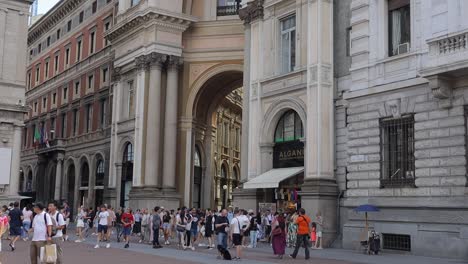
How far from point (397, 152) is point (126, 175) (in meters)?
A: 24.0

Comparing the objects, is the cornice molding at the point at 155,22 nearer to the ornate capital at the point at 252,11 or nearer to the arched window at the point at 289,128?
the ornate capital at the point at 252,11

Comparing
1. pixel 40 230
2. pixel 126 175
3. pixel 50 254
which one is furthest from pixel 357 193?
pixel 126 175

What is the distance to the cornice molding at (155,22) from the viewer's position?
39.2m

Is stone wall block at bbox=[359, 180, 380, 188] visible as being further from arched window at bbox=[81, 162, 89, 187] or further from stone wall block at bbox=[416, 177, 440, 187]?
arched window at bbox=[81, 162, 89, 187]

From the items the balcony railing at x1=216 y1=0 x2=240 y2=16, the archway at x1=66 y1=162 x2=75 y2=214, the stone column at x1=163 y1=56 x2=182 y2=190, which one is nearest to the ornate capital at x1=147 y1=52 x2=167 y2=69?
the stone column at x1=163 y1=56 x2=182 y2=190

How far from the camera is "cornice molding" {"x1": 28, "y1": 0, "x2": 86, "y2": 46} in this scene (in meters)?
57.3

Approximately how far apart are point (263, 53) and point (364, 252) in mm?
12048

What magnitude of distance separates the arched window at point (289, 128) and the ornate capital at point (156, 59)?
12253mm

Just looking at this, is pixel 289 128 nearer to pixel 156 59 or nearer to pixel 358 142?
pixel 358 142

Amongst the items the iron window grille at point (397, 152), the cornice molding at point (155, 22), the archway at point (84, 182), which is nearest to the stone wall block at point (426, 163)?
the iron window grille at point (397, 152)

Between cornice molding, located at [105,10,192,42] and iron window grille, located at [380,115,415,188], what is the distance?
19950 mm

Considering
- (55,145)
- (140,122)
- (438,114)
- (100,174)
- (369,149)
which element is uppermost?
(140,122)

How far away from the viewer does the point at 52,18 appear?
2418 inches

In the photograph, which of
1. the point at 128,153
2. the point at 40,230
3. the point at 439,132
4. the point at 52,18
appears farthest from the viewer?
the point at 52,18
